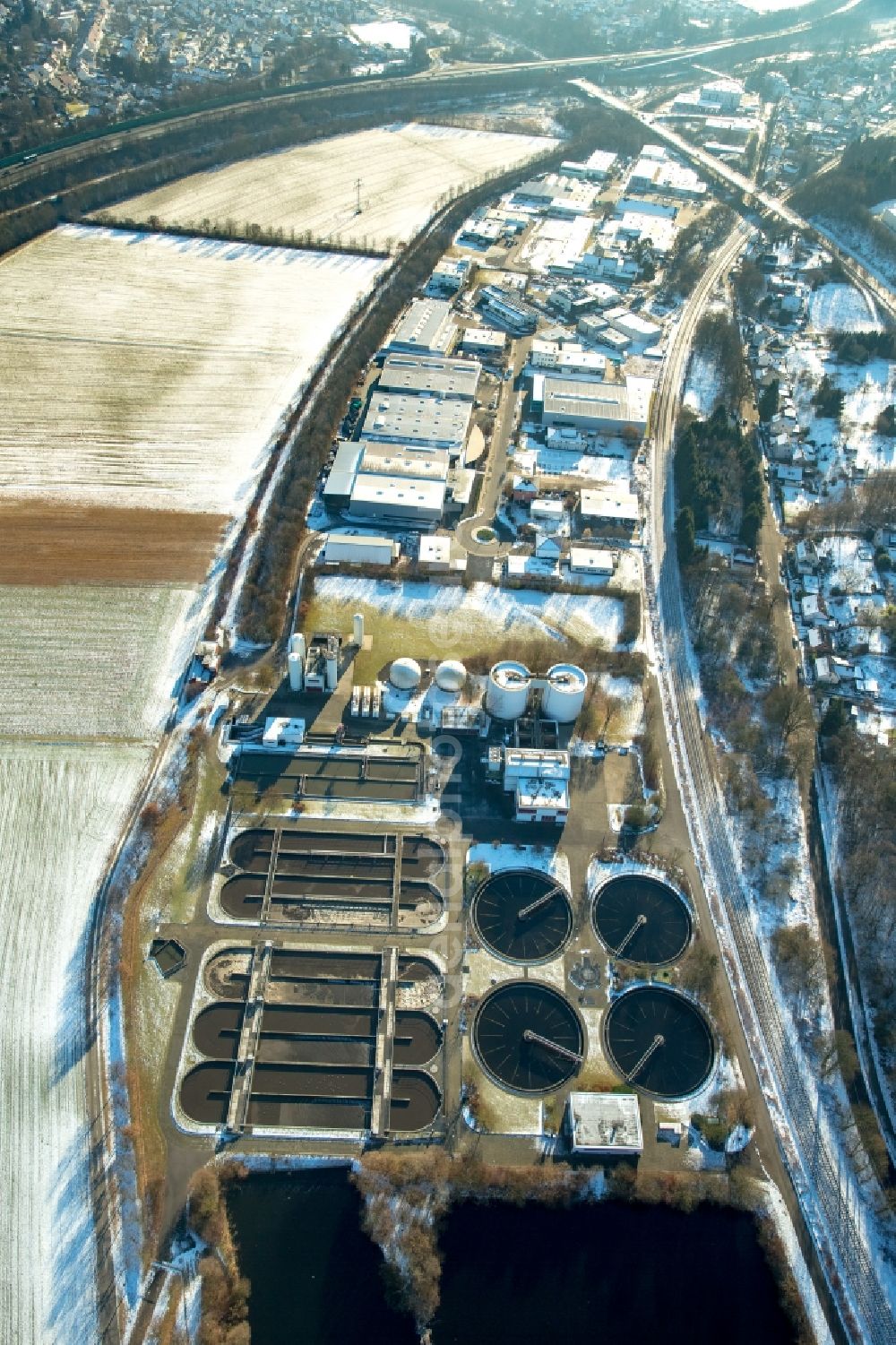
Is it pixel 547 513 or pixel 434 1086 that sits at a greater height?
pixel 547 513

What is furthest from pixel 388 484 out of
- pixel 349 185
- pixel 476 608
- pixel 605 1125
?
pixel 349 185

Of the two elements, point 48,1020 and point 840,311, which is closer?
point 48,1020

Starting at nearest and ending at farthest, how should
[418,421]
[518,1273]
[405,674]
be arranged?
[518,1273] → [405,674] → [418,421]

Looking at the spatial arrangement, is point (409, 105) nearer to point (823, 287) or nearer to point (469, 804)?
point (823, 287)

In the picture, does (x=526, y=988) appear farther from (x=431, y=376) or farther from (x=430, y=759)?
(x=431, y=376)

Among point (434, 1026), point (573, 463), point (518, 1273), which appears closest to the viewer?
point (518, 1273)

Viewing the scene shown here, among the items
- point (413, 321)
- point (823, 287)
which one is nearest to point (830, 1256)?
point (413, 321)

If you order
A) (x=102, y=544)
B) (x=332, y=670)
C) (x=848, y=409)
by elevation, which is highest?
(x=848, y=409)
